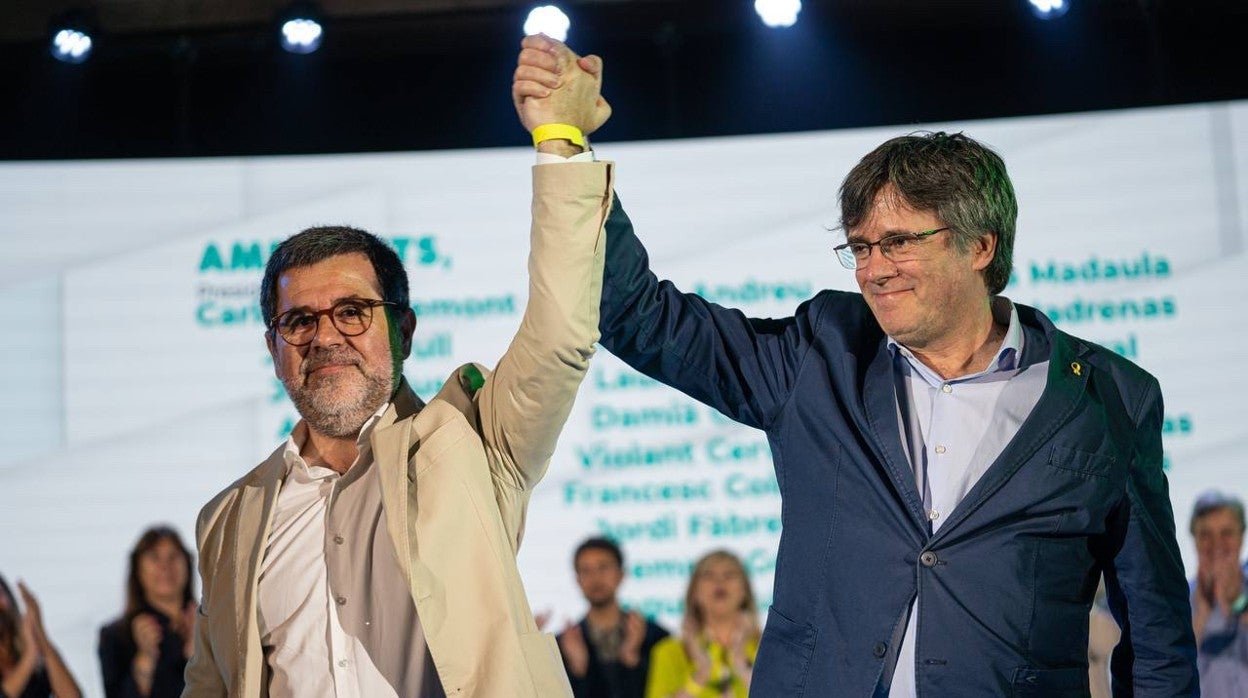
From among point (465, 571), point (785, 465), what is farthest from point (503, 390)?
point (785, 465)

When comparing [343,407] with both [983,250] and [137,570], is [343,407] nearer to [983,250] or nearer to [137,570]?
[983,250]

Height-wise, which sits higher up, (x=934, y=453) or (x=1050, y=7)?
(x=1050, y=7)

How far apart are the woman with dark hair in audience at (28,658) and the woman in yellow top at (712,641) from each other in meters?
2.25

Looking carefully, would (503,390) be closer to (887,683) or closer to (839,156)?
(887,683)

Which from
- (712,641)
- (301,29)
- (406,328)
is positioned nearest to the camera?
(406,328)

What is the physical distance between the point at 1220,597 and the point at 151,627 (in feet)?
13.2

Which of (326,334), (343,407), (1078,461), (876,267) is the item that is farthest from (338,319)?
(1078,461)

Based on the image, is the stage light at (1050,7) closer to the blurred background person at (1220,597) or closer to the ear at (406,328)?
the blurred background person at (1220,597)

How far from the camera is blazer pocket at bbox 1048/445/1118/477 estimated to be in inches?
82.5

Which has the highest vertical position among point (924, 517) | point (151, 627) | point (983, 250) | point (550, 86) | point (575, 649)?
point (550, 86)

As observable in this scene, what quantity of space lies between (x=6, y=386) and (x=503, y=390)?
4.03m

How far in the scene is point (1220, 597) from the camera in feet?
16.4

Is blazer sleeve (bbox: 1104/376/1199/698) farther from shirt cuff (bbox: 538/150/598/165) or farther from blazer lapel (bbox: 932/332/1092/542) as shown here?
shirt cuff (bbox: 538/150/598/165)

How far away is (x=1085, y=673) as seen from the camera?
2.11m
